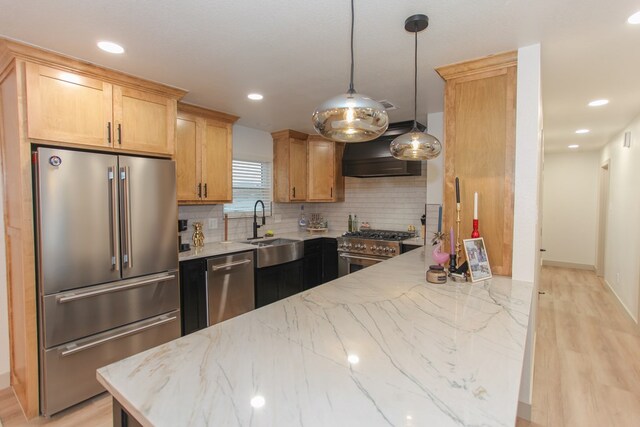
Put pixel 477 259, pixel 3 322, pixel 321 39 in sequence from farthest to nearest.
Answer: pixel 3 322
pixel 477 259
pixel 321 39

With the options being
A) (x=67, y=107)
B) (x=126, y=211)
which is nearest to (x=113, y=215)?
Answer: (x=126, y=211)

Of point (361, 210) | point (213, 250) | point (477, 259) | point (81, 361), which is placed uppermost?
point (361, 210)

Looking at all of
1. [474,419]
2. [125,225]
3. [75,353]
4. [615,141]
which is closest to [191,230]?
[125,225]

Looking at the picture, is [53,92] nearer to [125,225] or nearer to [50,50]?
[50,50]

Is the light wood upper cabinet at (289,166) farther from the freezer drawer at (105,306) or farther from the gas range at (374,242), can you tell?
the freezer drawer at (105,306)

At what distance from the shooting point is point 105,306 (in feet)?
7.63

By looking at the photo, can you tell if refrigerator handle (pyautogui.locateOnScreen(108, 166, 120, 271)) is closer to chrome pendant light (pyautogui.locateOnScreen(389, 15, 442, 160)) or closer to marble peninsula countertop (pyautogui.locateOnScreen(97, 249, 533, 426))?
marble peninsula countertop (pyautogui.locateOnScreen(97, 249, 533, 426))

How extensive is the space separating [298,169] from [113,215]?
2602 mm

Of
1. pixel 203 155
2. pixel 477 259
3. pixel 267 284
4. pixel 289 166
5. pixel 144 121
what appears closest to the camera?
pixel 477 259

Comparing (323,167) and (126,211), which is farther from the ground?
(323,167)

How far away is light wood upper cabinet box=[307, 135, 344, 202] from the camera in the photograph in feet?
15.4

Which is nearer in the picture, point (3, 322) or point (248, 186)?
point (3, 322)

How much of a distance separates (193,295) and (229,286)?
39 centimetres

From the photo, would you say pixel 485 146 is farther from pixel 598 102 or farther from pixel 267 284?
pixel 267 284
